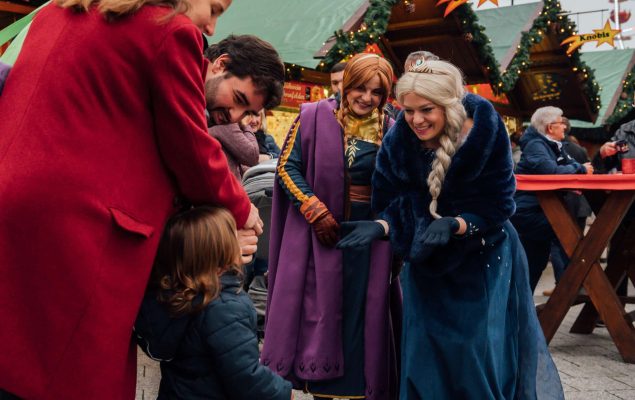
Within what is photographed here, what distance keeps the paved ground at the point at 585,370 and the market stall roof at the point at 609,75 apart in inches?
372

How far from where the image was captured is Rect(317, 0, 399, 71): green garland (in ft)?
26.4

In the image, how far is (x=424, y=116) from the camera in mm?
3146

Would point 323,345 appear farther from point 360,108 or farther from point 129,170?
point 129,170

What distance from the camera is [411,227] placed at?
3275mm

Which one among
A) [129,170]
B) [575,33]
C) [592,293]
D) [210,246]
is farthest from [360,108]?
[575,33]

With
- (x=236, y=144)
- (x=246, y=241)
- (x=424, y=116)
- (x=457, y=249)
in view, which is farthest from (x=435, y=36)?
(x=246, y=241)

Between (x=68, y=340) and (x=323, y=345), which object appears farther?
(x=323, y=345)

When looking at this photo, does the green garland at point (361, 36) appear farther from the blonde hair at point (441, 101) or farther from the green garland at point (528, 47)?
the blonde hair at point (441, 101)

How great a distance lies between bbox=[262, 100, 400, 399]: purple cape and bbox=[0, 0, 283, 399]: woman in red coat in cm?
178

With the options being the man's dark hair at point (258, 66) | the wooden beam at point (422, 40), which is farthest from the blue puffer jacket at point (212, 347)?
the wooden beam at point (422, 40)

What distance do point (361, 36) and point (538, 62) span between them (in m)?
6.65

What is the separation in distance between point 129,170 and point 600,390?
11.4ft

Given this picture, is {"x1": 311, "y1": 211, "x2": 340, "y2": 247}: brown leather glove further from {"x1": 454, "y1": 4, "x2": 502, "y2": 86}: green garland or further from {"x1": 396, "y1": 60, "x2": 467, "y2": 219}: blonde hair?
{"x1": 454, "y1": 4, "x2": 502, "y2": 86}: green garland

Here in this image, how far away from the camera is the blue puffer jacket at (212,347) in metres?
2.20
